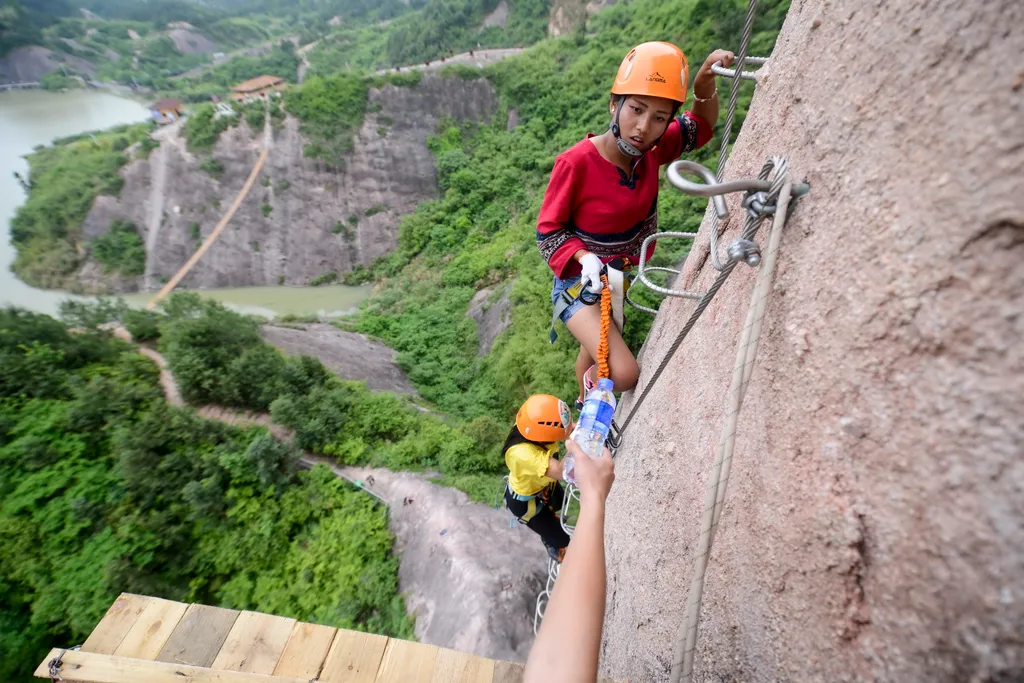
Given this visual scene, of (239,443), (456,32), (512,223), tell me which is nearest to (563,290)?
(239,443)

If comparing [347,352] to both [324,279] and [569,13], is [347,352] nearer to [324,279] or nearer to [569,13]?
[324,279]

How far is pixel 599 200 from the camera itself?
2.37 m

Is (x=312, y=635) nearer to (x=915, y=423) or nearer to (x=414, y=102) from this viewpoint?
(x=915, y=423)

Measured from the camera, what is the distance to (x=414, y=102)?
20391 millimetres

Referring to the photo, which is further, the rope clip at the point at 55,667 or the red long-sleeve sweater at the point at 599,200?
the red long-sleeve sweater at the point at 599,200

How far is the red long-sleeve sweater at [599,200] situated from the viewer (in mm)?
2308

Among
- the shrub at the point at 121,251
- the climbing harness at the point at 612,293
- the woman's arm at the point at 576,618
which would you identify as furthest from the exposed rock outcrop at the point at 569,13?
the woman's arm at the point at 576,618

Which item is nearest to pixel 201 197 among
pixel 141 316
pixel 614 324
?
pixel 141 316

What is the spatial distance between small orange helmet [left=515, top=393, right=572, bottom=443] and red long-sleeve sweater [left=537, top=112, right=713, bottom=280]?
3.13 ft

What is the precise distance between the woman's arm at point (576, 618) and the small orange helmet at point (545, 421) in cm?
178

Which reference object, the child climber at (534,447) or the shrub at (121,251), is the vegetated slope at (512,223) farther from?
the shrub at (121,251)

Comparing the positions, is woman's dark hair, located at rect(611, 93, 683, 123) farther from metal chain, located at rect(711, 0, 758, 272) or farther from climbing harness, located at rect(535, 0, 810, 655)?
climbing harness, located at rect(535, 0, 810, 655)

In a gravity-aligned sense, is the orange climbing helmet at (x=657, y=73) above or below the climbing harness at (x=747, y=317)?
above

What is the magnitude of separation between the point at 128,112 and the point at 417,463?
55.3 metres
